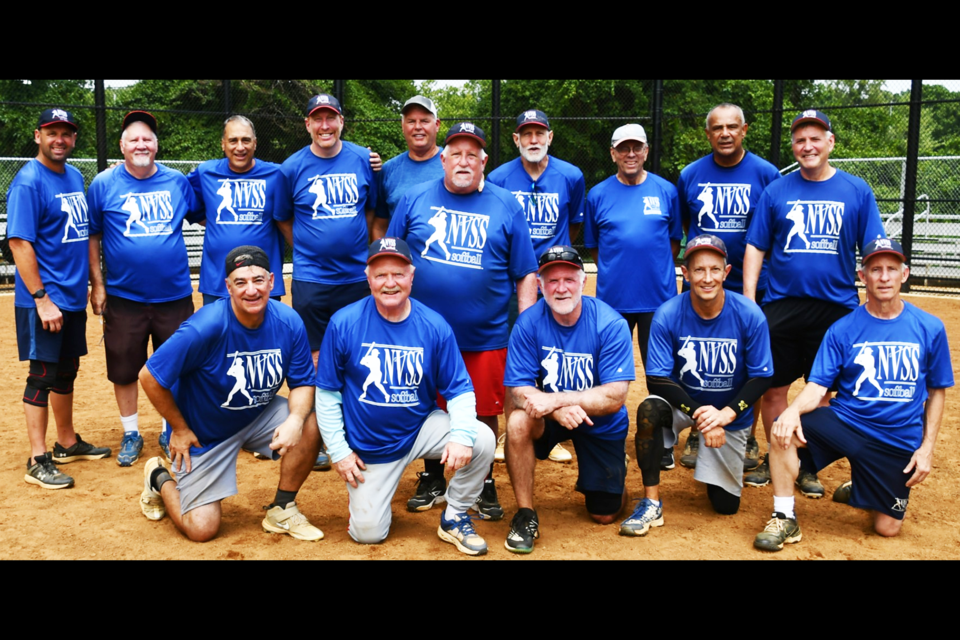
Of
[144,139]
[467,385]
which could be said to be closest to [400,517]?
[467,385]

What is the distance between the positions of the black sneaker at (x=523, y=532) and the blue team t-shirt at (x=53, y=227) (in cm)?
326

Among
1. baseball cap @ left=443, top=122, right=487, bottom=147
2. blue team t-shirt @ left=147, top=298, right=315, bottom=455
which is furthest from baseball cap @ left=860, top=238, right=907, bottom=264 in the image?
blue team t-shirt @ left=147, top=298, right=315, bottom=455

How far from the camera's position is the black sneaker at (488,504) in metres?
4.55

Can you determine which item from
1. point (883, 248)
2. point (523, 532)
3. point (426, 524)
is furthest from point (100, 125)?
point (883, 248)

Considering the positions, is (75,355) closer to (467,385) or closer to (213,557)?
(213,557)

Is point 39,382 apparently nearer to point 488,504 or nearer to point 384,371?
point 384,371

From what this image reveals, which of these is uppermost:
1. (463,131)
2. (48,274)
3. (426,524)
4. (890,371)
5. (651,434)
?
(463,131)

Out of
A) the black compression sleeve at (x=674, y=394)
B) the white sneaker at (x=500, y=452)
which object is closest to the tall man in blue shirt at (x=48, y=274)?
the white sneaker at (x=500, y=452)

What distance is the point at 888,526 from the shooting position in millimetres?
4297

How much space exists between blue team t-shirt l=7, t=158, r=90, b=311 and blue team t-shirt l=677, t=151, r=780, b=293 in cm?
409

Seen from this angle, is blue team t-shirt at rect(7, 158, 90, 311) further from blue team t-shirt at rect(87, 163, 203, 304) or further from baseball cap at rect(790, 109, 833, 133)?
baseball cap at rect(790, 109, 833, 133)

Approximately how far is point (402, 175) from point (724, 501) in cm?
292

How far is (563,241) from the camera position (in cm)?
577

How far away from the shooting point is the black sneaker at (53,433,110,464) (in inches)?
214
